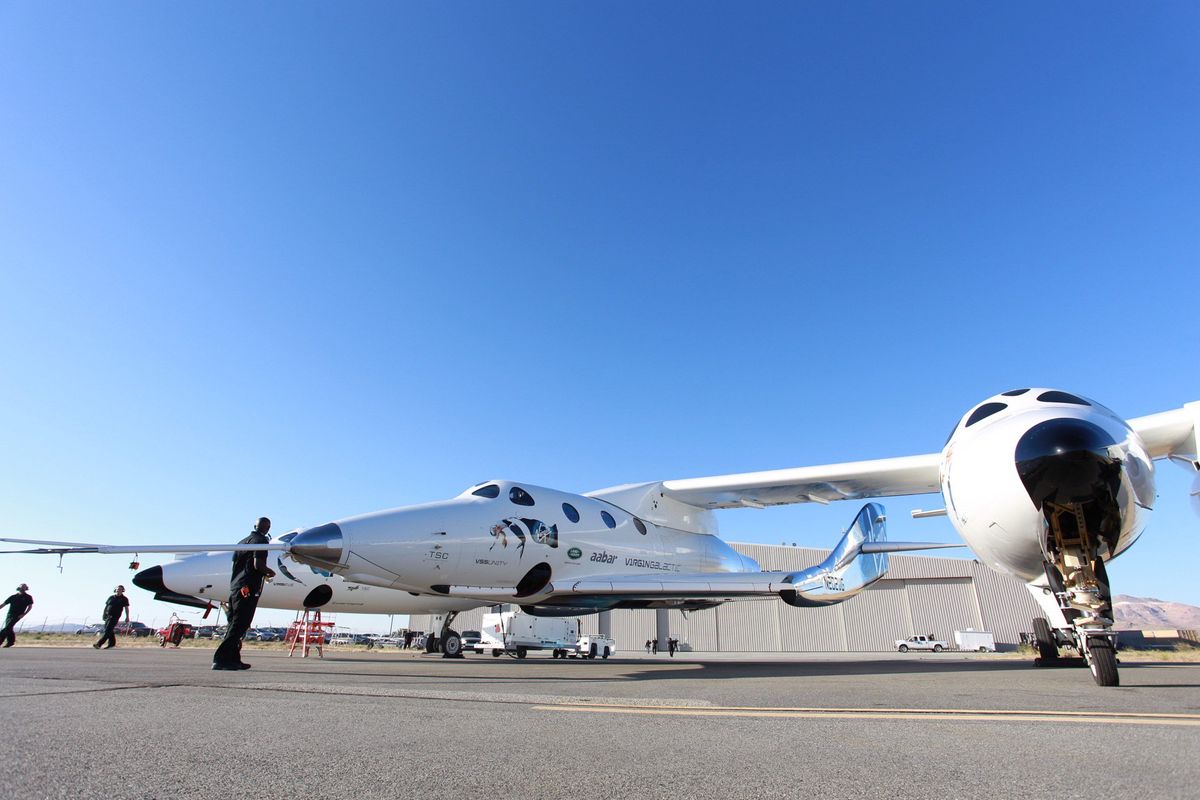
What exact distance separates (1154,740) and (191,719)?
179 inches

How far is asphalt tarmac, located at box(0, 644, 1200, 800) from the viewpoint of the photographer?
6.73ft

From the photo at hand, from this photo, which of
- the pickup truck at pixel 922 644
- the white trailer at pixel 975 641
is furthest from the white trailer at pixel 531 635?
the white trailer at pixel 975 641

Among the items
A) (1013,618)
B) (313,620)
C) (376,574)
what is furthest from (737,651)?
(376,574)

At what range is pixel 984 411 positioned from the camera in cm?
682

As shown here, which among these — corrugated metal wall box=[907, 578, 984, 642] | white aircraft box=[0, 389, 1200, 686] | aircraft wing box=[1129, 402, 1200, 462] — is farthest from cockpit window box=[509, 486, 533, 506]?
corrugated metal wall box=[907, 578, 984, 642]

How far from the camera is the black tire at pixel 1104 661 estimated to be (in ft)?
18.5

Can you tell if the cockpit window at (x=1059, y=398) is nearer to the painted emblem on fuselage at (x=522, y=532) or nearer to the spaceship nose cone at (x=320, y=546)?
the painted emblem on fuselage at (x=522, y=532)

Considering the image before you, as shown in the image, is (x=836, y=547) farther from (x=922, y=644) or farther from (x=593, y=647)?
(x=922, y=644)

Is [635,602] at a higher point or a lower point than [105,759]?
higher

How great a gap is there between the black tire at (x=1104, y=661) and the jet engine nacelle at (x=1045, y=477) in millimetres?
805

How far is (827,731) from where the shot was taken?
10.5 ft

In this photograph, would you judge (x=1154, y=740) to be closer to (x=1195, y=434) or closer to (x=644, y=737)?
(x=644, y=737)

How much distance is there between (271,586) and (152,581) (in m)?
2.85

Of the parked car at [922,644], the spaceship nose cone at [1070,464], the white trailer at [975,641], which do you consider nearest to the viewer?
the spaceship nose cone at [1070,464]
